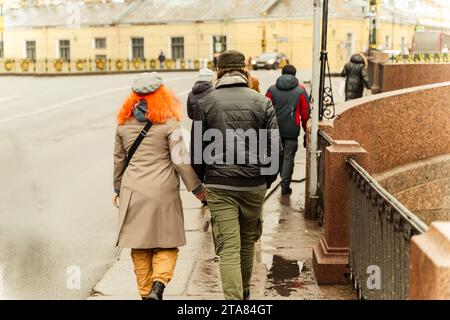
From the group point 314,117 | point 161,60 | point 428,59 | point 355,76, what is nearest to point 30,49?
point 161,60

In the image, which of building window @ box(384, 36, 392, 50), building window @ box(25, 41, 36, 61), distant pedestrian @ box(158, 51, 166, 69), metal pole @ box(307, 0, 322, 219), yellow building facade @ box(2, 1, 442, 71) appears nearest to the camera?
metal pole @ box(307, 0, 322, 219)

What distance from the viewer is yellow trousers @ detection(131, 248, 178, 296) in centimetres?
546

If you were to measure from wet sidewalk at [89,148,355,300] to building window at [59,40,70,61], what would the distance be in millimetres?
65716

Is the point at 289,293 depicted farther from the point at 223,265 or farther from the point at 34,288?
the point at 34,288

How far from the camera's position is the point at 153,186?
5.36 m

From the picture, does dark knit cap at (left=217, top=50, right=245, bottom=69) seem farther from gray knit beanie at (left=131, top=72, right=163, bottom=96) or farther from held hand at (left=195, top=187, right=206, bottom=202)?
held hand at (left=195, top=187, right=206, bottom=202)

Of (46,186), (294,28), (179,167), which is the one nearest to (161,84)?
(179,167)

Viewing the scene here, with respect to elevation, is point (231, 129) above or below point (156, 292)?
above

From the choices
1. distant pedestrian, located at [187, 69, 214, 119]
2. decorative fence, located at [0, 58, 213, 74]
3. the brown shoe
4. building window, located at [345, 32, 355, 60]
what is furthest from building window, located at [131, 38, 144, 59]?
the brown shoe

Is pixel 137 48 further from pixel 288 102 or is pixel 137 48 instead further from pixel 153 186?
pixel 153 186

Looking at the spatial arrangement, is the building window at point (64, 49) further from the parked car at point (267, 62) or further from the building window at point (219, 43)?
the parked car at point (267, 62)

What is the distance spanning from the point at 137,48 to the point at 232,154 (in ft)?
219

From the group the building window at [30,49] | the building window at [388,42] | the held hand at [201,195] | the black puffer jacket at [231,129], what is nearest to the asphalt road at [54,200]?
the held hand at [201,195]

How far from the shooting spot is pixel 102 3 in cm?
7438
